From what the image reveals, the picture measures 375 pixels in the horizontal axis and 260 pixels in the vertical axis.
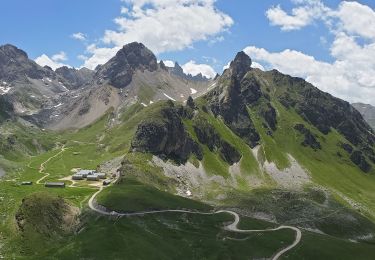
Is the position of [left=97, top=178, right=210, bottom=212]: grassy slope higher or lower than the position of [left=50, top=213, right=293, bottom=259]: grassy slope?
higher

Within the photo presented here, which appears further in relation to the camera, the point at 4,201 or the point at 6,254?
the point at 4,201

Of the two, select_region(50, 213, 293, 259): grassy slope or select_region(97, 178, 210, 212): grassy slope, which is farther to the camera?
select_region(97, 178, 210, 212): grassy slope

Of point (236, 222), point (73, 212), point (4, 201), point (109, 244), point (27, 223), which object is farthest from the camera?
point (4, 201)

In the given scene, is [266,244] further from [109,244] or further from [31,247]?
[31,247]

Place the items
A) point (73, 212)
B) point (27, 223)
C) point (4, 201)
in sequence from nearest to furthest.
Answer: point (27, 223)
point (73, 212)
point (4, 201)

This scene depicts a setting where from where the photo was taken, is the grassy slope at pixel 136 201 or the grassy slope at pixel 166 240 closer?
the grassy slope at pixel 166 240

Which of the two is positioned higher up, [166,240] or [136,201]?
[136,201]

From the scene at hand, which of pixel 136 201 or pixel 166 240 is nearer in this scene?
pixel 166 240

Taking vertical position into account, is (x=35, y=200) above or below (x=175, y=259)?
above

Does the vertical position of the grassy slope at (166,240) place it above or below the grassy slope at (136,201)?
below

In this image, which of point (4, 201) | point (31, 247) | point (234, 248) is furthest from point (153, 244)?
point (4, 201)

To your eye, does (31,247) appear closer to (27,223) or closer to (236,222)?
(27,223)
